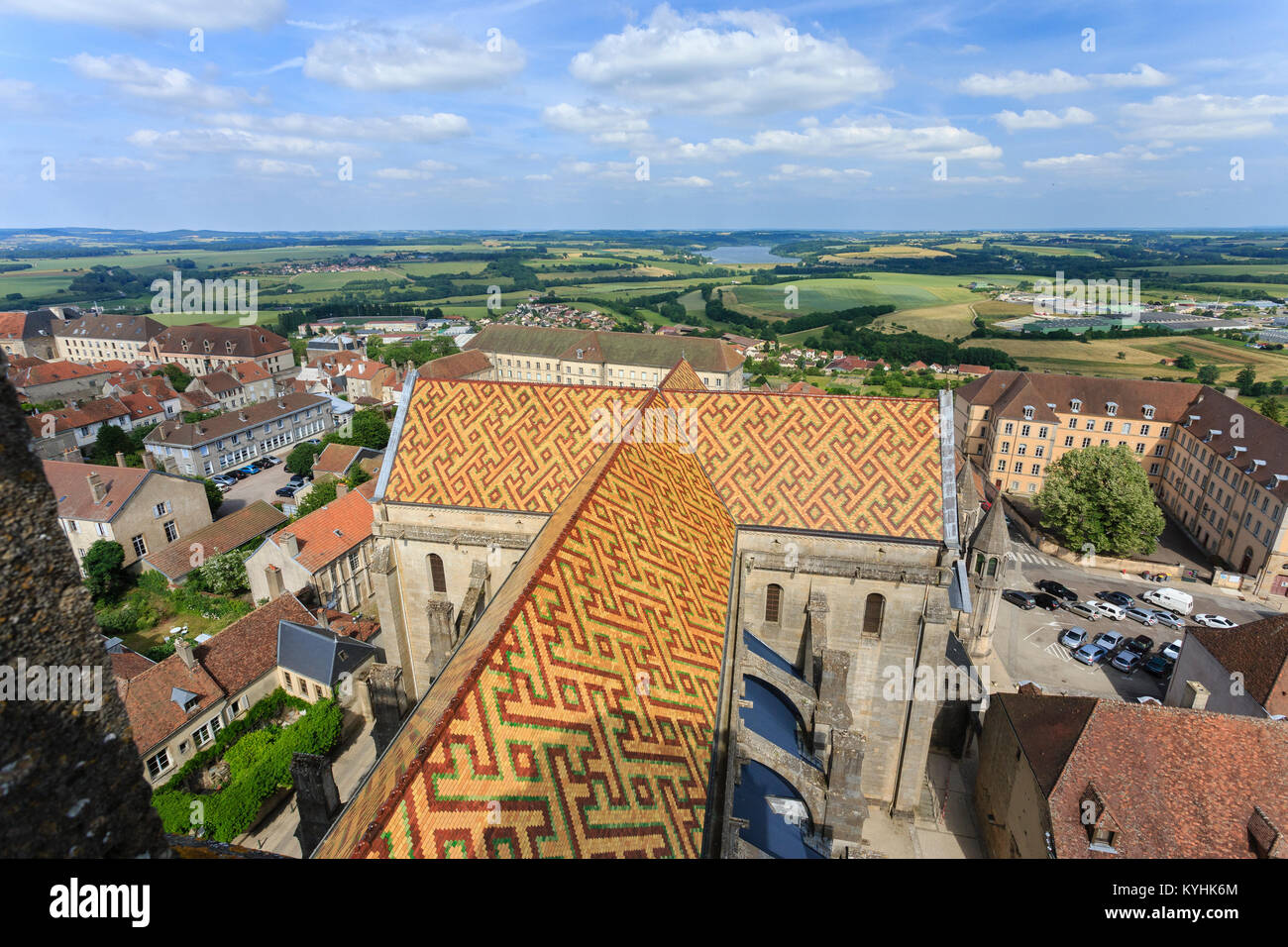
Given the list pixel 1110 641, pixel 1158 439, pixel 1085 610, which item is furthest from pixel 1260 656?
pixel 1158 439

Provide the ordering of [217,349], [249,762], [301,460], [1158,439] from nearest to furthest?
1. [249,762]
2. [1158,439]
3. [301,460]
4. [217,349]

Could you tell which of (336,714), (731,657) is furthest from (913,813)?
(336,714)

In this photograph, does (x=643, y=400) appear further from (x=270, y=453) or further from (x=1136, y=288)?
(x=1136, y=288)

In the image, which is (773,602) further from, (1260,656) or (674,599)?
(1260,656)

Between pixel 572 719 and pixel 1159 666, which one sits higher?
pixel 572 719

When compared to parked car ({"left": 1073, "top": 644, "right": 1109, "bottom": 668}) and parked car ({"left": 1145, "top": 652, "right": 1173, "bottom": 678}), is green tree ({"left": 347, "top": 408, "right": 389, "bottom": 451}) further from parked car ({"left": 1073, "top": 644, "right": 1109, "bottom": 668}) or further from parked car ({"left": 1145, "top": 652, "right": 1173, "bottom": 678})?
parked car ({"left": 1145, "top": 652, "right": 1173, "bottom": 678})

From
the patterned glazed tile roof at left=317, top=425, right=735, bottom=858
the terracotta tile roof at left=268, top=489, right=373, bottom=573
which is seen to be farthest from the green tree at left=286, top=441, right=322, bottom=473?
the patterned glazed tile roof at left=317, top=425, right=735, bottom=858

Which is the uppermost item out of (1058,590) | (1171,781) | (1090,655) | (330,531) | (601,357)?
(601,357)
